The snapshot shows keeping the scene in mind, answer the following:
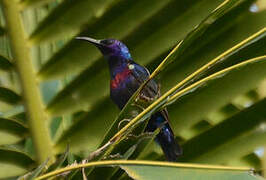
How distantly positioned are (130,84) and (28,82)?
1.24ft

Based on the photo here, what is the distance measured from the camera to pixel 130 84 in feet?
5.49

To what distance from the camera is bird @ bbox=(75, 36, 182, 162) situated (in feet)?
3.96

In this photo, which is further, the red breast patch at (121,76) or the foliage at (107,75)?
the red breast patch at (121,76)

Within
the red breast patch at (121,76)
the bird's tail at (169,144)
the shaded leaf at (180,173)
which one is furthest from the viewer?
the red breast patch at (121,76)

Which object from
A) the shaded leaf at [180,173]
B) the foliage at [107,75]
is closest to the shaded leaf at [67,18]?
the foliage at [107,75]

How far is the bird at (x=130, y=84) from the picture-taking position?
1.21 meters

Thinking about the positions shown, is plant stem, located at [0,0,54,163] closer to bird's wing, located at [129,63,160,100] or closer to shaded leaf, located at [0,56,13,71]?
shaded leaf, located at [0,56,13,71]

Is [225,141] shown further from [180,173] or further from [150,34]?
[180,173]

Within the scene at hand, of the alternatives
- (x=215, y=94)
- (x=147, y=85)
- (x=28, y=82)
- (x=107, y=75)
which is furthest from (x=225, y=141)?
(x=28, y=82)

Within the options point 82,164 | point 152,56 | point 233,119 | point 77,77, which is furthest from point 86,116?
point 82,164

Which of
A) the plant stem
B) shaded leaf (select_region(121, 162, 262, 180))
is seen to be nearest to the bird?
the plant stem

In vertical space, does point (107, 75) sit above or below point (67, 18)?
below

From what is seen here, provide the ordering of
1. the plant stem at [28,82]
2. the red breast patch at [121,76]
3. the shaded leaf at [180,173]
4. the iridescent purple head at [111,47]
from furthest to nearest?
the red breast patch at [121,76]
the iridescent purple head at [111,47]
the plant stem at [28,82]
the shaded leaf at [180,173]

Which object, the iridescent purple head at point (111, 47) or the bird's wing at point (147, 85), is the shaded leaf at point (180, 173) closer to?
the bird's wing at point (147, 85)
